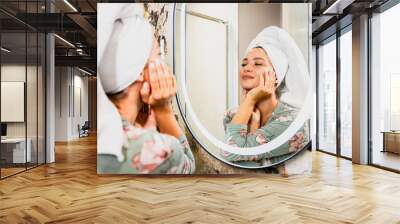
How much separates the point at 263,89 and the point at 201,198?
2.29m

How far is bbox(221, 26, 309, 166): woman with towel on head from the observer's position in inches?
244

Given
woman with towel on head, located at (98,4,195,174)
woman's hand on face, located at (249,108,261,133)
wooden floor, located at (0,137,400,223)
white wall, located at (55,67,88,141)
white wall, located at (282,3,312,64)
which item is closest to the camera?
wooden floor, located at (0,137,400,223)

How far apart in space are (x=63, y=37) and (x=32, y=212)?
7.32 meters

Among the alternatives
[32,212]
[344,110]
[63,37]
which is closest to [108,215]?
[32,212]

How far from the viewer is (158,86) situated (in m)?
6.14

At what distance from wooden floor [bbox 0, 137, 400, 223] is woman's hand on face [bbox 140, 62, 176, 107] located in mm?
1283

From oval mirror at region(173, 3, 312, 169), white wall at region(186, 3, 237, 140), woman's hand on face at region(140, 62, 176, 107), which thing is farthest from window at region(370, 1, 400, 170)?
woman's hand on face at region(140, 62, 176, 107)

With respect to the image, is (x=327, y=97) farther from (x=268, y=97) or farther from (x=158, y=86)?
(x=158, y=86)

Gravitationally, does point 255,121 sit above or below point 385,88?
below

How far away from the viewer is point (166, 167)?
6195mm

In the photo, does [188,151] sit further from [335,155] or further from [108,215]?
[335,155]

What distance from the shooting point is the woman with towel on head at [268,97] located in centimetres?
620

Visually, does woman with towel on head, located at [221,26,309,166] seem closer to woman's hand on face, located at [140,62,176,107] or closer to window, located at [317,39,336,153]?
woman's hand on face, located at [140,62,176,107]

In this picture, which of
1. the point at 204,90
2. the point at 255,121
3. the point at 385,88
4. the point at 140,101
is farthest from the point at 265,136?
the point at 385,88
